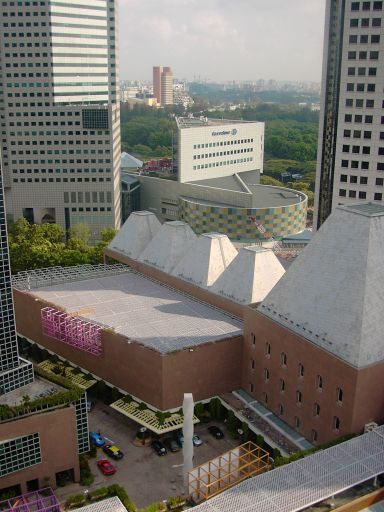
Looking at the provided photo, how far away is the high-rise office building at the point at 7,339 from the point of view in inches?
1646

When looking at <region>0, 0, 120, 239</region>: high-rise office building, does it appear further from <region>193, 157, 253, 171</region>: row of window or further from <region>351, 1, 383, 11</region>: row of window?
<region>351, 1, 383, 11</region>: row of window

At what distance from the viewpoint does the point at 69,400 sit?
133 ft

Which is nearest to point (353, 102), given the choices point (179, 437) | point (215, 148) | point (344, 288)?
point (344, 288)

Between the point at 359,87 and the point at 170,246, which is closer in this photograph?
the point at 359,87

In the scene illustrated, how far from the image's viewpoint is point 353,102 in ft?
208

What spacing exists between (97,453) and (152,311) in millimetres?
15105

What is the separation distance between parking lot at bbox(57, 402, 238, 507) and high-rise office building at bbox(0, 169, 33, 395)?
8.46 meters

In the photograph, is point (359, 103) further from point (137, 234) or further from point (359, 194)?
point (137, 234)

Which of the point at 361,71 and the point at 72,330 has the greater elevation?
the point at 361,71

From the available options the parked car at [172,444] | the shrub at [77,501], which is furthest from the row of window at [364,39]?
the shrub at [77,501]

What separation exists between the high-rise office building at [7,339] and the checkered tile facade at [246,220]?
52.0 meters

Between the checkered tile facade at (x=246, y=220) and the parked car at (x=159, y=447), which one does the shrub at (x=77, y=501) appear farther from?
the checkered tile facade at (x=246, y=220)

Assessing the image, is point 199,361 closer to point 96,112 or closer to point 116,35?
point 96,112

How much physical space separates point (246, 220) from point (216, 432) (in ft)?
157
